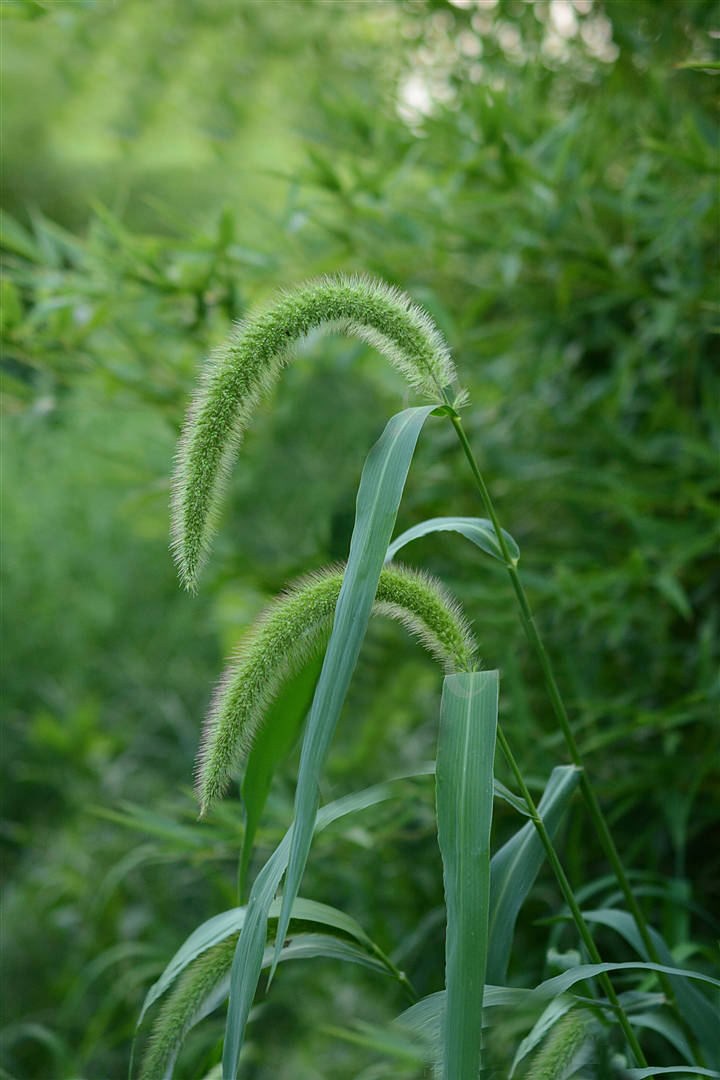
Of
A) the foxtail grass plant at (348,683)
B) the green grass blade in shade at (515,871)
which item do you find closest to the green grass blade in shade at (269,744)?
the foxtail grass plant at (348,683)

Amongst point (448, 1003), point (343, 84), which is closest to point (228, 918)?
point (448, 1003)

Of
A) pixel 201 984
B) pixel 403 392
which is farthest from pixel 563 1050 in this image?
pixel 403 392

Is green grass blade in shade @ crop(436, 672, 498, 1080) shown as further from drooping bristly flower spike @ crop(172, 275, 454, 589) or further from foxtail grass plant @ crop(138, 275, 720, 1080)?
drooping bristly flower spike @ crop(172, 275, 454, 589)

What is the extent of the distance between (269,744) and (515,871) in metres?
0.14

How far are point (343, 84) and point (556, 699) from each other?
109 centimetres

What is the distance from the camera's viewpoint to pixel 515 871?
18.5 inches

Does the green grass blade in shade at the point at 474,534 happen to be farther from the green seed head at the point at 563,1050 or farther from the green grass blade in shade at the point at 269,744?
the green seed head at the point at 563,1050

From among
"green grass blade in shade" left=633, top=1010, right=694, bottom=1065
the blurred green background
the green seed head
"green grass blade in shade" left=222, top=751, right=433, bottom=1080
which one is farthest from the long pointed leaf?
the blurred green background

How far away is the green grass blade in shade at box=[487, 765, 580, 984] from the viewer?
18.0 inches

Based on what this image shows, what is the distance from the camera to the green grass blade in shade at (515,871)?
458 millimetres

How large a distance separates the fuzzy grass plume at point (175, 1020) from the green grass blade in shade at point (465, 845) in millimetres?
133

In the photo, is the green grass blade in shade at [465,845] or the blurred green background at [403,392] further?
the blurred green background at [403,392]

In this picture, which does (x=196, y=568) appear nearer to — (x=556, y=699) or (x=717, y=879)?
(x=556, y=699)

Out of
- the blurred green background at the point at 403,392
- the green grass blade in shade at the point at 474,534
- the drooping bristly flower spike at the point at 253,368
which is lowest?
the blurred green background at the point at 403,392
